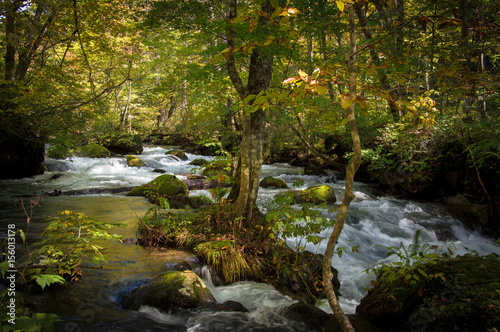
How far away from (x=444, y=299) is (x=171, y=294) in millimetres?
2937

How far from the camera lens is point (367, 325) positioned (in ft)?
9.81

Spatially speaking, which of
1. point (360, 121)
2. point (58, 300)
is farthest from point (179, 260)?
point (360, 121)

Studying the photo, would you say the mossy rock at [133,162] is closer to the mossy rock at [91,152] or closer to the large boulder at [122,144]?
the mossy rock at [91,152]

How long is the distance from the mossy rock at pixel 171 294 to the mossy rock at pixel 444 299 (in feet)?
6.70

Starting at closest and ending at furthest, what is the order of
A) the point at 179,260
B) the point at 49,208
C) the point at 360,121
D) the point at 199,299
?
the point at 199,299 < the point at 179,260 < the point at 49,208 < the point at 360,121

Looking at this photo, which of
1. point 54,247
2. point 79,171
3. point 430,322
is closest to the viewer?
point 430,322

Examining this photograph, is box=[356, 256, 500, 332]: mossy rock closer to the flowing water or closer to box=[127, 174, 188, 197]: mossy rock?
the flowing water

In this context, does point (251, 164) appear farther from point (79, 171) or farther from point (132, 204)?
point (79, 171)

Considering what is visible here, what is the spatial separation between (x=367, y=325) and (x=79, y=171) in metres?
15.1

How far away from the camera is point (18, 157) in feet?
35.4

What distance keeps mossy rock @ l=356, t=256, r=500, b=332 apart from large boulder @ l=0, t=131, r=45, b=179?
11.2 m

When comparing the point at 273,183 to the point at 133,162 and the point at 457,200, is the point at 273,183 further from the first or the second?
the point at 133,162

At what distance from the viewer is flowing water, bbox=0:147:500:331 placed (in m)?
2.99

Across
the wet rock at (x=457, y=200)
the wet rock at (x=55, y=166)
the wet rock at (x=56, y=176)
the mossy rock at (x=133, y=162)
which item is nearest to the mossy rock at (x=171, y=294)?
the wet rock at (x=457, y=200)
